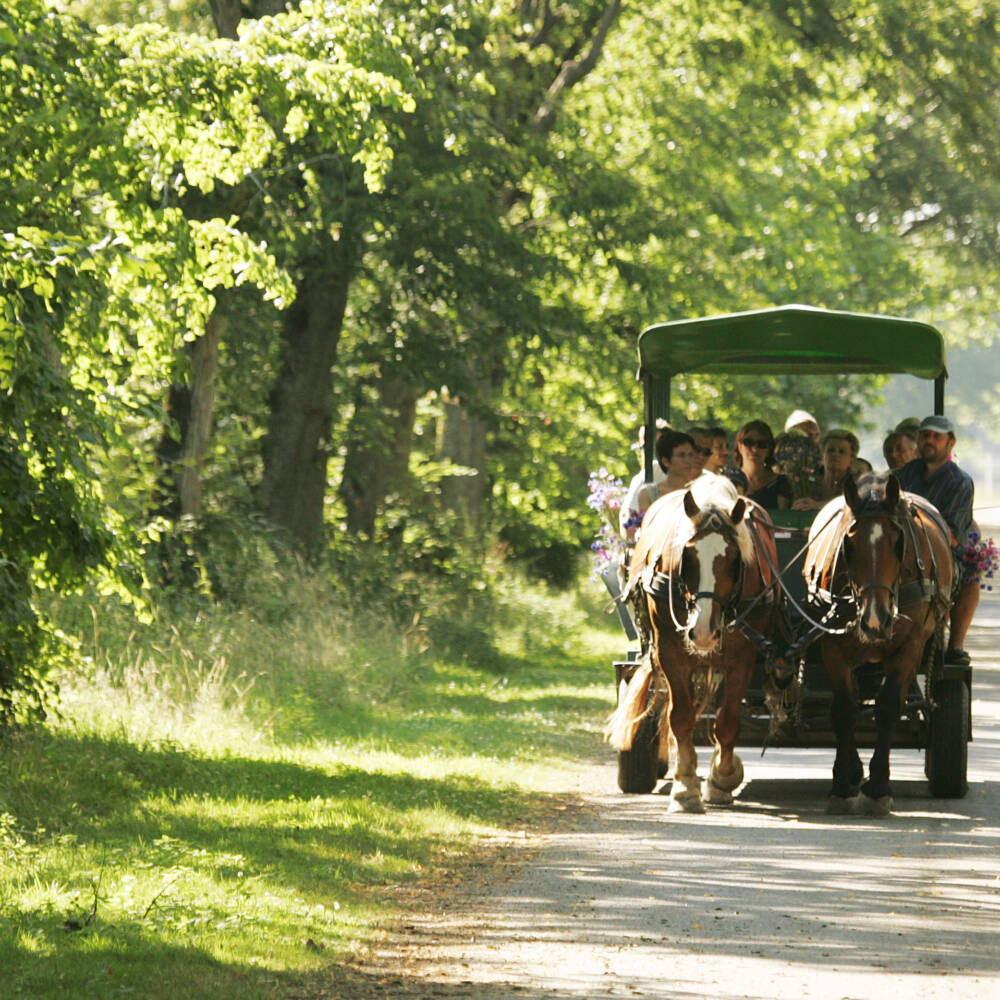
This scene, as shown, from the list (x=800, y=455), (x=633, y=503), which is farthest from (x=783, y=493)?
(x=633, y=503)

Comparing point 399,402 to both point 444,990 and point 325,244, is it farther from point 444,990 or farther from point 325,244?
point 444,990

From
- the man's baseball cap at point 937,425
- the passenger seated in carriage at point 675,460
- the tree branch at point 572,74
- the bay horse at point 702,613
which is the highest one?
the tree branch at point 572,74

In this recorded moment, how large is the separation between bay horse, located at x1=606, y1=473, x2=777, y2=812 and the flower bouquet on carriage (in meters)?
1.46

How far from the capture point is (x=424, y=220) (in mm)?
22000

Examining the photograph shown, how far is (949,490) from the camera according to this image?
40.2ft

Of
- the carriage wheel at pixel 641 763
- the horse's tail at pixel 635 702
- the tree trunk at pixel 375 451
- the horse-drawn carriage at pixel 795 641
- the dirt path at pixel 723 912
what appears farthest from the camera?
the tree trunk at pixel 375 451

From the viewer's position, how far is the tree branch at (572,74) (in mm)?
26422

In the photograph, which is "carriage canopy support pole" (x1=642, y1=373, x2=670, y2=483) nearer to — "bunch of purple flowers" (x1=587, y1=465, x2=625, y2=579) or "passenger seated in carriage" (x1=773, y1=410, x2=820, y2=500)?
"bunch of purple flowers" (x1=587, y1=465, x2=625, y2=579)

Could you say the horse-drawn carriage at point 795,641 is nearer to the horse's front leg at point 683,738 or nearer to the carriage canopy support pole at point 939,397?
the horse's front leg at point 683,738

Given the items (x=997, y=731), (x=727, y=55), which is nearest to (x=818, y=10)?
(x=727, y=55)

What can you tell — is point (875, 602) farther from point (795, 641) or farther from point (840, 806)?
point (840, 806)

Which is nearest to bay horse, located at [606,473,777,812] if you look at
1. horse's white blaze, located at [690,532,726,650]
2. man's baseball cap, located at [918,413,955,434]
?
horse's white blaze, located at [690,532,726,650]

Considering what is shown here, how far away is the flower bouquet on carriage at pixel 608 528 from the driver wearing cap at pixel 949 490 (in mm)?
1948

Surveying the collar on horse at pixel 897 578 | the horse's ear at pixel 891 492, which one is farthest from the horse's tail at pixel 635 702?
the horse's ear at pixel 891 492
